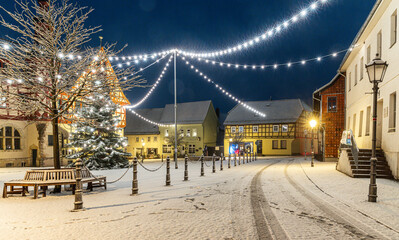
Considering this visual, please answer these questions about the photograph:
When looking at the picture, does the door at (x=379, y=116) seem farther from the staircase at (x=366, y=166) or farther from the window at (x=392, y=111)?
the window at (x=392, y=111)

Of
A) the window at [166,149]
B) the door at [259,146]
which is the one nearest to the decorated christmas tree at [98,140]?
the window at [166,149]

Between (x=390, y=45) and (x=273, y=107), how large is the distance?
3917cm

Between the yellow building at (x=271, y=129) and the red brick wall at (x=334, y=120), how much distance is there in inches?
822

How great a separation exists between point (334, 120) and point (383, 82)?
12798 mm

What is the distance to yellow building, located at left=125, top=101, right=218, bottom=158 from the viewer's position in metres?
50.8

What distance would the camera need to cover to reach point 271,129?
49.4 meters

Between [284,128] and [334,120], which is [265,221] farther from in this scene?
[284,128]

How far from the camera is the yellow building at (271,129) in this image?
48094 millimetres

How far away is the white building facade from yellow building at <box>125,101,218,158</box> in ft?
104

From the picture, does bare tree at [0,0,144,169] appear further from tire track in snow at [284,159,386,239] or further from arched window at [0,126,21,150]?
arched window at [0,126,21,150]

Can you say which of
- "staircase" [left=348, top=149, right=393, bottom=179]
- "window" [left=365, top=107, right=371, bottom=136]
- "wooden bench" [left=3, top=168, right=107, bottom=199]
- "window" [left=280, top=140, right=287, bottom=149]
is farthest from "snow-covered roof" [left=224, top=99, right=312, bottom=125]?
"wooden bench" [left=3, top=168, right=107, bottom=199]

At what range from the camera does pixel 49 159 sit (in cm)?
2709

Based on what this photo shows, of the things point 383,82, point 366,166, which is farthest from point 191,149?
point 383,82

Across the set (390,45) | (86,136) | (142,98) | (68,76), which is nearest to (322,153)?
(390,45)
